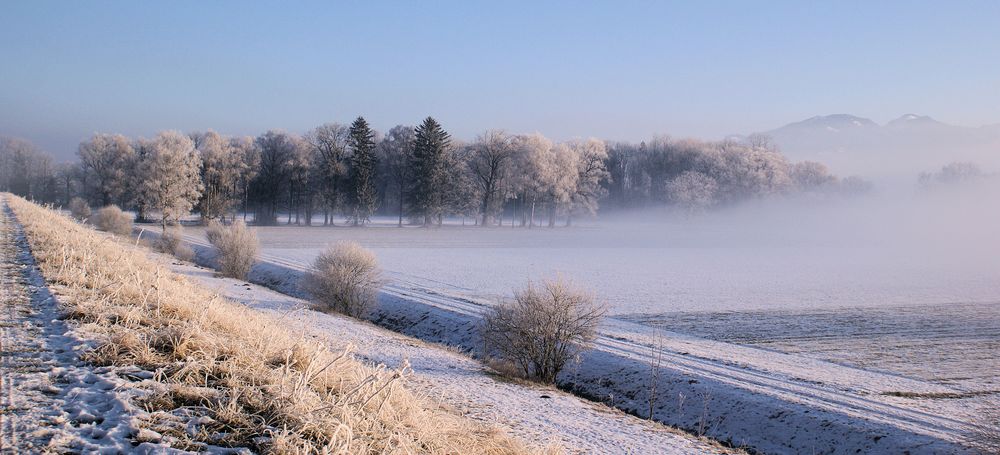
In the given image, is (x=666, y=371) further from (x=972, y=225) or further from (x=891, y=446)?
(x=972, y=225)

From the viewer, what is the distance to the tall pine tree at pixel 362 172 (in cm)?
8344

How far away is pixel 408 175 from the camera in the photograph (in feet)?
296

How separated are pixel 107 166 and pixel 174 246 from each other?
2330 inches

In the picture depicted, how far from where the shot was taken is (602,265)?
154 feet

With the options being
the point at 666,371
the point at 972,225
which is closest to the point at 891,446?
the point at 666,371

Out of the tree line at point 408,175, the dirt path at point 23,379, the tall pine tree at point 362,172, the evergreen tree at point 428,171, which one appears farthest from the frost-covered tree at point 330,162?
the dirt path at point 23,379

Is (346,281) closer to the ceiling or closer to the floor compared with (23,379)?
closer to the floor

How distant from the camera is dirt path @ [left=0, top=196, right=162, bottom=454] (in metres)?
4.08

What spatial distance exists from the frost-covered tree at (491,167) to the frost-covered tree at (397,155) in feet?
36.2

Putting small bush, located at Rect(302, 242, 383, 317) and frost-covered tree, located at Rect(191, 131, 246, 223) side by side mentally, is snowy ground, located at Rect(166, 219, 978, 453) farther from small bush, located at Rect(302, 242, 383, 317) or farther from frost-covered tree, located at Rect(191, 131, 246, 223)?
frost-covered tree, located at Rect(191, 131, 246, 223)

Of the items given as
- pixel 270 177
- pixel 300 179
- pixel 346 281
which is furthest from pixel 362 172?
pixel 346 281

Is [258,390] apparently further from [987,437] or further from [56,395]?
[987,437]

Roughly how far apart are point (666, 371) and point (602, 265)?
102 ft

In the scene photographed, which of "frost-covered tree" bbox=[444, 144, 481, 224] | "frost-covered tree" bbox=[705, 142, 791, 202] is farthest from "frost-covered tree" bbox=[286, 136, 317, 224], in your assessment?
"frost-covered tree" bbox=[705, 142, 791, 202]
